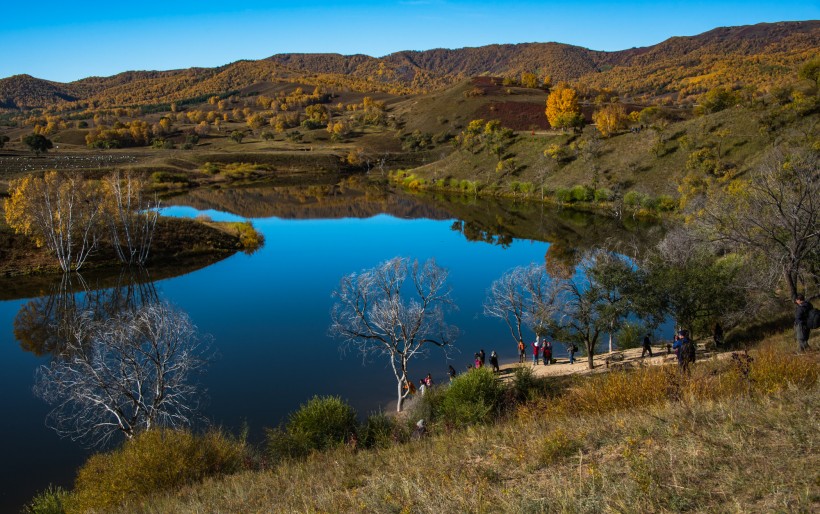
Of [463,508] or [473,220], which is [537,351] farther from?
[473,220]

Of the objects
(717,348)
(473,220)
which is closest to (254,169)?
(473,220)

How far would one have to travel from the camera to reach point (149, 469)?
13500 millimetres

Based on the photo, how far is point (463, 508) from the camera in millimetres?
7742

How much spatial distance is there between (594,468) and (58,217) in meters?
50.7

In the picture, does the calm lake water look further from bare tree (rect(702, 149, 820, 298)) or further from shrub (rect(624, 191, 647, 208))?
bare tree (rect(702, 149, 820, 298))

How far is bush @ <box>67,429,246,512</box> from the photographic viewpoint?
13203 mm

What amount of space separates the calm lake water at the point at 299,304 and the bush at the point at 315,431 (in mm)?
5322

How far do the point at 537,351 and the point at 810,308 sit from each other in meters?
11.6

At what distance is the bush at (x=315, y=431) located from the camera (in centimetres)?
1668

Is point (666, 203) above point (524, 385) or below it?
above

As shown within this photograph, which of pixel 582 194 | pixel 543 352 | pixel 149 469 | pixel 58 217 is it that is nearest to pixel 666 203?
pixel 582 194

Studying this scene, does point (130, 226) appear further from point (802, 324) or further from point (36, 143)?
point (36, 143)

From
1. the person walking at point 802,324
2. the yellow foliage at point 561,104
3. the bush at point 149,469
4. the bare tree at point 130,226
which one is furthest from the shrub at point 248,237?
the yellow foliage at point 561,104

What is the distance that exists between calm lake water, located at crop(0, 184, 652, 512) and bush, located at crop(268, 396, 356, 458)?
532 centimetres
